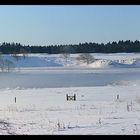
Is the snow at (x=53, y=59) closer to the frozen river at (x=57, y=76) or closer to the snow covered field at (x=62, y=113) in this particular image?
the snow covered field at (x=62, y=113)

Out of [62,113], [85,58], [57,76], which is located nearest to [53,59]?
[85,58]

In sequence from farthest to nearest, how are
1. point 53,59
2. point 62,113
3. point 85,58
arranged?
point 62,113 < point 53,59 < point 85,58

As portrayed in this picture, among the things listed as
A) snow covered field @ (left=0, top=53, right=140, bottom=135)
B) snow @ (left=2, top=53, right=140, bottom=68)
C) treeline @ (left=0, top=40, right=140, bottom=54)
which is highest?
treeline @ (left=0, top=40, right=140, bottom=54)

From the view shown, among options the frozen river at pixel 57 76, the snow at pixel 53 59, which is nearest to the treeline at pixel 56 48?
the snow at pixel 53 59

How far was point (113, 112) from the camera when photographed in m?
4.97

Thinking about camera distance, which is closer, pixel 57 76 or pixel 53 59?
pixel 53 59

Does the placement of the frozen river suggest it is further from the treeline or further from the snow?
the treeline

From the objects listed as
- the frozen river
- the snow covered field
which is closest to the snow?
the snow covered field

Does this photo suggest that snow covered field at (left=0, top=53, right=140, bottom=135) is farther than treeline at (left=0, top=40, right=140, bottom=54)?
Yes

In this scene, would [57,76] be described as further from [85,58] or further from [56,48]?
[56,48]

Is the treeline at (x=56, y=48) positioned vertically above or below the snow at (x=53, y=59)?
above

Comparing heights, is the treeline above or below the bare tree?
above
